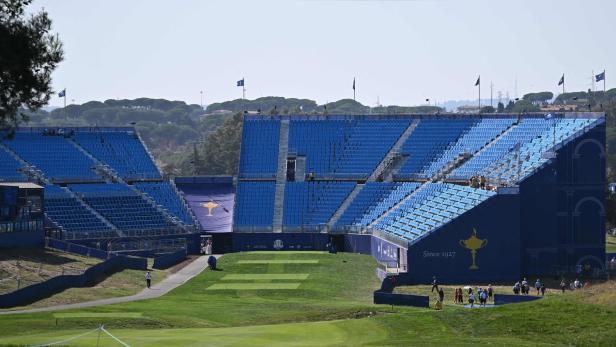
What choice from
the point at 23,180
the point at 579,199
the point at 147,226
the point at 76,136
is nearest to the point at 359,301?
the point at 579,199

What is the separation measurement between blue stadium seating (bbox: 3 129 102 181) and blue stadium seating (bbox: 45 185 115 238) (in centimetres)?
376

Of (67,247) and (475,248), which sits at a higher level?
(475,248)

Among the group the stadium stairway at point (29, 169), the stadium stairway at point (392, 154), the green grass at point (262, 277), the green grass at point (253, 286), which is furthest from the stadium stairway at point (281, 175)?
the green grass at point (253, 286)

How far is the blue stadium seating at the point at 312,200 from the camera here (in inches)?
3967

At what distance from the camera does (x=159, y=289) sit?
253 feet

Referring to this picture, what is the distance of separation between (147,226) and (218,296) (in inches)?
970

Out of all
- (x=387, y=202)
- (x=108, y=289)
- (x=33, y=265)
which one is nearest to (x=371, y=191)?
(x=387, y=202)

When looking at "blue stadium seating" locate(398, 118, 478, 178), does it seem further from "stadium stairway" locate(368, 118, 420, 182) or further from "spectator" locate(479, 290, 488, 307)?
"spectator" locate(479, 290, 488, 307)

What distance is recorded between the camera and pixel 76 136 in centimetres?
10838

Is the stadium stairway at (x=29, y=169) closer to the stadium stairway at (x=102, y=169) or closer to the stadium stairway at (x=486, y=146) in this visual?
the stadium stairway at (x=102, y=169)

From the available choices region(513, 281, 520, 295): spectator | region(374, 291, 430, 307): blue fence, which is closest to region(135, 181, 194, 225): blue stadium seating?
region(513, 281, 520, 295): spectator

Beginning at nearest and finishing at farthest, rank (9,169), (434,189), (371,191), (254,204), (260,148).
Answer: (434,189), (9,169), (371,191), (254,204), (260,148)

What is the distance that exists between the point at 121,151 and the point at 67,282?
35973 mm

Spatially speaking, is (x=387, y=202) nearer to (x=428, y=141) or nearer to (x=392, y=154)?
(x=392, y=154)
